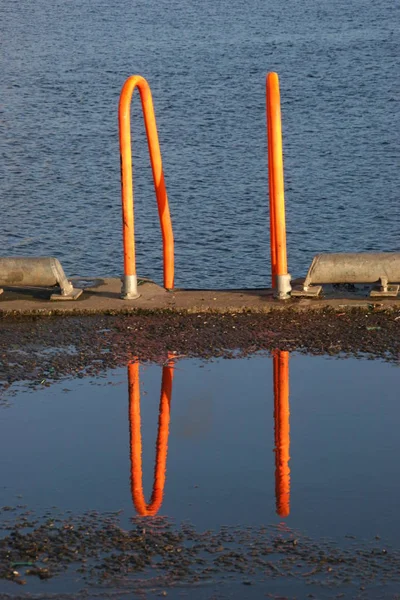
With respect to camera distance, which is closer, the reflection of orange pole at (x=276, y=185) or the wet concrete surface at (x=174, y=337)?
the wet concrete surface at (x=174, y=337)

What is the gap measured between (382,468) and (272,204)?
313cm

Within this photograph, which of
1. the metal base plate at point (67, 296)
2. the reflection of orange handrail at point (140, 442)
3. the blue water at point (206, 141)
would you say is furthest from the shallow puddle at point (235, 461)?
the blue water at point (206, 141)

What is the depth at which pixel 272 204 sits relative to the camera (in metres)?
8.32

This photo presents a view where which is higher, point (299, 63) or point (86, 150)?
point (299, 63)

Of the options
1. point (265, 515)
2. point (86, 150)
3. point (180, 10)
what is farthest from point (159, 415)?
point (180, 10)

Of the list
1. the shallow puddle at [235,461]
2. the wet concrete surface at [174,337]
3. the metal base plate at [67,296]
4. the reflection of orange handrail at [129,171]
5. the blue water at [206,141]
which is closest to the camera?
the shallow puddle at [235,461]

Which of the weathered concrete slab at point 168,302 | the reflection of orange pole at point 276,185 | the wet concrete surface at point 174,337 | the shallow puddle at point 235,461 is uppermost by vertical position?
the reflection of orange pole at point 276,185

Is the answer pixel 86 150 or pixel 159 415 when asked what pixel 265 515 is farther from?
pixel 86 150

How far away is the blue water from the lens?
15625mm

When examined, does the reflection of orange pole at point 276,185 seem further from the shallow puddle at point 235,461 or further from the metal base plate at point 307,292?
the shallow puddle at point 235,461

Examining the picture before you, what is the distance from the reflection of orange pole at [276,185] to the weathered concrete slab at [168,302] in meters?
0.17

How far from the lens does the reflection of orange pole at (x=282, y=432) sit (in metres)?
5.27

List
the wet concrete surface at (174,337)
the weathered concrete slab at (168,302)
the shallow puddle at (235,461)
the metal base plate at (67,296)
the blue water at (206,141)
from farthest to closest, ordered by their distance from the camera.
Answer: the blue water at (206,141) → the metal base plate at (67,296) → the weathered concrete slab at (168,302) → the wet concrete surface at (174,337) → the shallow puddle at (235,461)

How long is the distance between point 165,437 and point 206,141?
15.7m
